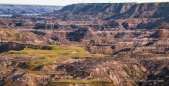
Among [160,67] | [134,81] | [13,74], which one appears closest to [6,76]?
[13,74]

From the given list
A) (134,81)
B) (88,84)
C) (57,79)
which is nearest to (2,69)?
(57,79)

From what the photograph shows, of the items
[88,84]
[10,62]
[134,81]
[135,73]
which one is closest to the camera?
[88,84]

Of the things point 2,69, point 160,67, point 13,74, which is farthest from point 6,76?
point 160,67

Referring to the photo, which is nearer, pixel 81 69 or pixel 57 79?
pixel 57 79

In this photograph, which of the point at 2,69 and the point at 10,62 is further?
the point at 10,62

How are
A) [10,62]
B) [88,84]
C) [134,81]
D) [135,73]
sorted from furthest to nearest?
[10,62], [135,73], [134,81], [88,84]

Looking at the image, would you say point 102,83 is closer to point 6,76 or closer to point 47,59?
point 6,76

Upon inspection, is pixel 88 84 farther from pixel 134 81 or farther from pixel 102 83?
pixel 134 81

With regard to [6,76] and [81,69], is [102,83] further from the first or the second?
[6,76]

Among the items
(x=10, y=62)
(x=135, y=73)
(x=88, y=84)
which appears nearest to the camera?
(x=88, y=84)
